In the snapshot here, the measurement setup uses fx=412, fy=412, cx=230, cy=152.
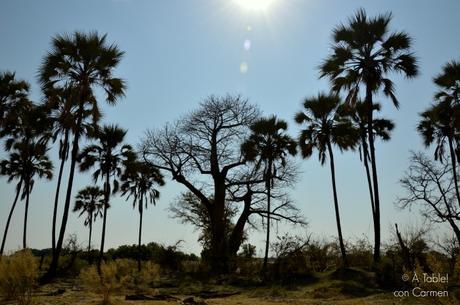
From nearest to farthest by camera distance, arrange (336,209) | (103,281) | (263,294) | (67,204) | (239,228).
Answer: (103,281), (263,294), (67,204), (336,209), (239,228)

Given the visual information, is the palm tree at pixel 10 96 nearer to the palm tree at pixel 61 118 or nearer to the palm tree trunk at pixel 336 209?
the palm tree at pixel 61 118

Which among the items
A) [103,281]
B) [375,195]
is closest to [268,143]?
[375,195]

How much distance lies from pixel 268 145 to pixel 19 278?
61.8 feet

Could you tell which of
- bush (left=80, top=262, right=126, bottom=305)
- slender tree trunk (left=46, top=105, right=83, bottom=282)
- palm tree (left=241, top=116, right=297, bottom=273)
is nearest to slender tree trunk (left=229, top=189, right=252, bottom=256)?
palm tree (left=241, top=116, right=297, bottom=273)

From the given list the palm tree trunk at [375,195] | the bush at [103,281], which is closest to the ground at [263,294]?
the bush at [103,281]

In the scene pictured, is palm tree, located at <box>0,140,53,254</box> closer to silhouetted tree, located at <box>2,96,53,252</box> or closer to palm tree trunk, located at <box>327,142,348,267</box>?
silhouetted tree, located at <box>2,96,53,252</box>

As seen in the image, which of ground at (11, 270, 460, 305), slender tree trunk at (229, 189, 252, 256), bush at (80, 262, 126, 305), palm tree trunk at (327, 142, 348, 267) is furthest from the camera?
slender tree trunk at (229, 189, 252, 256)

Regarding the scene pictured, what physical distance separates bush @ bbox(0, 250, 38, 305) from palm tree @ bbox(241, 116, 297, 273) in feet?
58.2

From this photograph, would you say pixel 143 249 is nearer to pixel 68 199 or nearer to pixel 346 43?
pixel 68 199

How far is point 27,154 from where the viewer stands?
1137 inches

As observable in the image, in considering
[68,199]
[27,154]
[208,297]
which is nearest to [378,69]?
[208,297]

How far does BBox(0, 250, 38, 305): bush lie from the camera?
892 cm

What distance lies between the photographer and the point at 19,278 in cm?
895

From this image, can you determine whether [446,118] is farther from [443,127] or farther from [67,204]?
[67,204]
